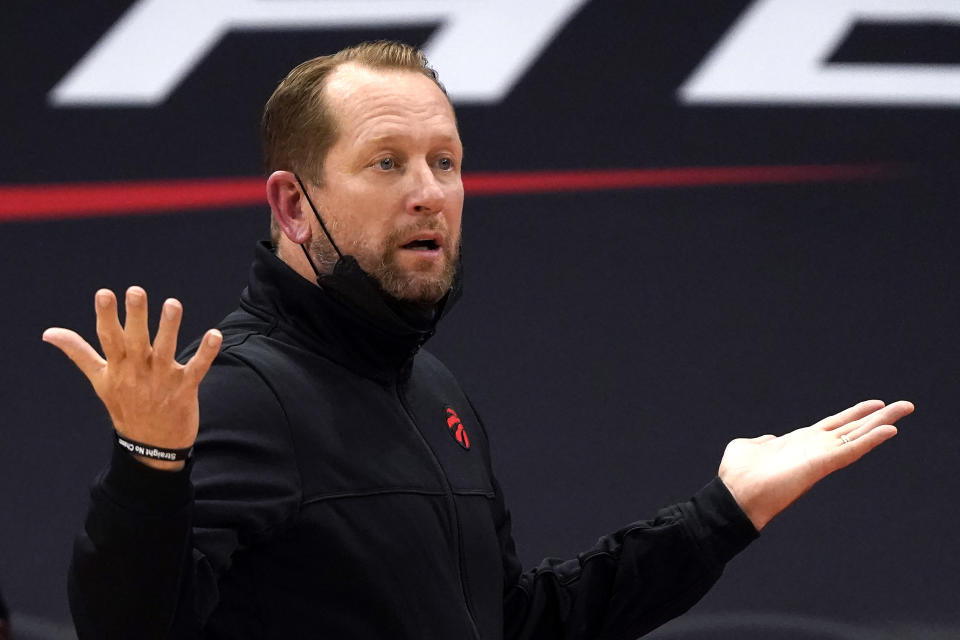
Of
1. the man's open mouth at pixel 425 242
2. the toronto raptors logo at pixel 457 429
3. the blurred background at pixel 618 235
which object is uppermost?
the man's open mouth at pixel 425 242

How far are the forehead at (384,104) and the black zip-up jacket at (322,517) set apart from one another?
21 centimetres

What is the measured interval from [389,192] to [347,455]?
36cm

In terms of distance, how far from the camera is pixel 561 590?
2.03m

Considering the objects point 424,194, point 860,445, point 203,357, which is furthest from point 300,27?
point 203,357

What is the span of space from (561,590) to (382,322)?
1.74 ft

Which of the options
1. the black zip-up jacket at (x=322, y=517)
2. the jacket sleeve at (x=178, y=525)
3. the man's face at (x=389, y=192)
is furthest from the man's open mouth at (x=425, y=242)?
the jacket sleeve at (x=178, y=525)

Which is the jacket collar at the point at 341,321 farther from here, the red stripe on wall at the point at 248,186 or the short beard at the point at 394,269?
the red stripe on wall at the point at 248,186

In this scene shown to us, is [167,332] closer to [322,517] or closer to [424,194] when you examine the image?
[322,517]

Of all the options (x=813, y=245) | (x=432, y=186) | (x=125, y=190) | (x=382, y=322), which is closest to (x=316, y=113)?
(x=432, y=186)

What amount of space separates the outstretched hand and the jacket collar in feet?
1.70

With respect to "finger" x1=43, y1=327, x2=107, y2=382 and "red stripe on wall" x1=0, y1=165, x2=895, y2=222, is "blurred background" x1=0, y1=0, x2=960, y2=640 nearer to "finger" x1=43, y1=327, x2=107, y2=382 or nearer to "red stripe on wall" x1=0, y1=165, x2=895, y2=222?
"red stripe on wall" x1=0, y1=165, x2=895, y2=222

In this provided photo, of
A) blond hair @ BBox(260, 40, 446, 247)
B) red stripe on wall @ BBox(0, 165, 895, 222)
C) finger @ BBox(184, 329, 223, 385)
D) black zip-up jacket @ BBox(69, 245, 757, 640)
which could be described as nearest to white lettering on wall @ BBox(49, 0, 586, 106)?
red stripe on wall @ BBox(0, 165, 895, 222)

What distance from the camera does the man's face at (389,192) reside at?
1.80 m

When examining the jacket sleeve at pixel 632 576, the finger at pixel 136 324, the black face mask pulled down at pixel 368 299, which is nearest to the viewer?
the finger at pixel 136 324
